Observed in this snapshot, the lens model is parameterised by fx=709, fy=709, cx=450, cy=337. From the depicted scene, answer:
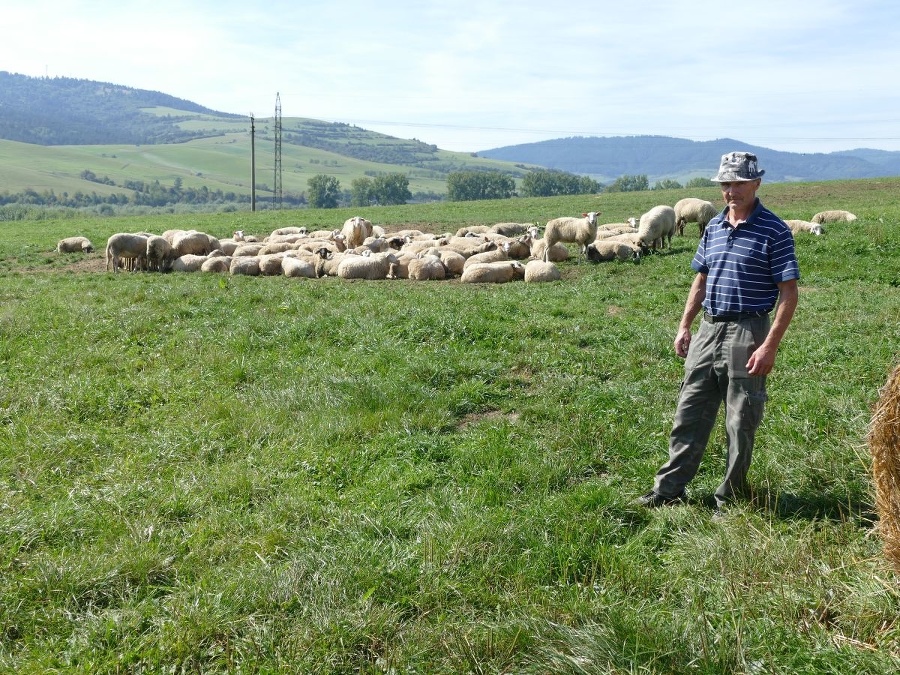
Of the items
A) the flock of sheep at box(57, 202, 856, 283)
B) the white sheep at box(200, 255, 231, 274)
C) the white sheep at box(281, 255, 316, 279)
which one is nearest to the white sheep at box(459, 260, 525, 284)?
the flock of sheep at box(57, 202, 856, 283)

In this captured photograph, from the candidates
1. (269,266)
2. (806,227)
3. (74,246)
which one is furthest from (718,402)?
(74,246)

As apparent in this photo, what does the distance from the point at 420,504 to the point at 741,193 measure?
11.1ft

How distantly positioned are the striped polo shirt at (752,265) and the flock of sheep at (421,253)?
1144 cm

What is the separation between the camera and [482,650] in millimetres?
3850

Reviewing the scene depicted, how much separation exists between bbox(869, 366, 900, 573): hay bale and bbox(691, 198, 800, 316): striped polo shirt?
1200 mm

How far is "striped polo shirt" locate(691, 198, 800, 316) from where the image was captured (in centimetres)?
507

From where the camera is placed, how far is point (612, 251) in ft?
61.2

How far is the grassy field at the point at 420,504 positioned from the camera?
394cm

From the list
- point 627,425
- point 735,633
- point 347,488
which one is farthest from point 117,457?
point 735,633

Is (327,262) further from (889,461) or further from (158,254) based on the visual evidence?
(889,461)

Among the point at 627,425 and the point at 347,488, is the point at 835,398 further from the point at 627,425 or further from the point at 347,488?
the point at 347,488

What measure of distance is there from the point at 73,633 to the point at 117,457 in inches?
113

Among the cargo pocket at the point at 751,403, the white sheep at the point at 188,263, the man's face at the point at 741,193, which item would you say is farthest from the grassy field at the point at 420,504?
the white sheep at the point at 188,263

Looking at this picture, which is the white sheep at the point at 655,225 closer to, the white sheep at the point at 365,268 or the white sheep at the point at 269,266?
the white sheep at the point at 365,268
